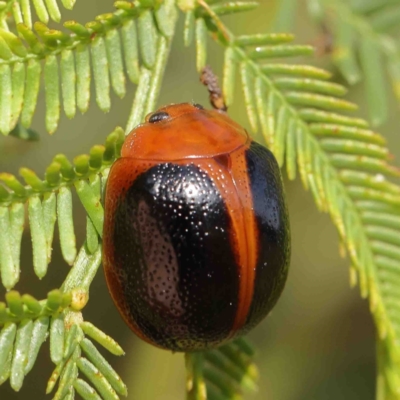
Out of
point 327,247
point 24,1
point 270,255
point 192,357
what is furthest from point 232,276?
point 327,247

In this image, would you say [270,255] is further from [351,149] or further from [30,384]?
[30,384]

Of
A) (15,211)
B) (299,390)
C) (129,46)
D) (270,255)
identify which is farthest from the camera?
(299,390)

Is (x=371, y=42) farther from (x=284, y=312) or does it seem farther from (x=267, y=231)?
(x=284, y=312)

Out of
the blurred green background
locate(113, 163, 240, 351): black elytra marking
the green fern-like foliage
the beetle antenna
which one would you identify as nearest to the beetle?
locate(113, 163, 240, 351): black elytra marking

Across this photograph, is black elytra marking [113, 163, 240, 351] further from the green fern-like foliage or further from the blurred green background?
the blurred green background

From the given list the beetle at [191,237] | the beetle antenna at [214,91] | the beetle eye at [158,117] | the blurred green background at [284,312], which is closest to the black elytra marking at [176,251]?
the beetle at [191,237]

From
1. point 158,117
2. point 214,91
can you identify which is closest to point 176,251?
point 158,117
